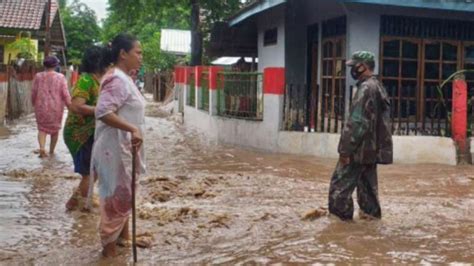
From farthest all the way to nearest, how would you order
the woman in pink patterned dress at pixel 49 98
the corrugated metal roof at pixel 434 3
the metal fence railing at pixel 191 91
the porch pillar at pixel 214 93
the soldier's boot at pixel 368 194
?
the metal fence railing at pixel 191 91 < the porch pillar at pixel 214 93 < the corrugated metal roof at pixel 434 3 < the woman in pink patterned dress at pixel 49 98 < the soldier's boot at pixel 368 194

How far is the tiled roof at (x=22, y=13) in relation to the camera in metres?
25.6

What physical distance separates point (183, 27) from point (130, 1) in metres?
29.7

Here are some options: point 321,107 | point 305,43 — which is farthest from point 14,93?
point 321,107

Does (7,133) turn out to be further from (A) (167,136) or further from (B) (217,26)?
(B) (217,26)

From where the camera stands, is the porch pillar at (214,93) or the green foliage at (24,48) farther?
the green foliage at (24,48)

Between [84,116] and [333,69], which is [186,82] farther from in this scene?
[84,116]

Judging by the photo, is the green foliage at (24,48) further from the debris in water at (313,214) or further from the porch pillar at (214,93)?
the debris in water at (313,214)

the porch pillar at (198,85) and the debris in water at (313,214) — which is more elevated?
the porch pillar at (198,85)

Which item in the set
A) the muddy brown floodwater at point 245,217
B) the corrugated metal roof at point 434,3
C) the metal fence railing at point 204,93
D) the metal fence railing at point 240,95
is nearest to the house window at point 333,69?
the muddy brown floodwater at point 245,217

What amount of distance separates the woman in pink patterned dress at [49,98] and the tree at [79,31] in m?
39.4

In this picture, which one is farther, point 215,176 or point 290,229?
point 215,176

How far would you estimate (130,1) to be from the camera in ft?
76.4

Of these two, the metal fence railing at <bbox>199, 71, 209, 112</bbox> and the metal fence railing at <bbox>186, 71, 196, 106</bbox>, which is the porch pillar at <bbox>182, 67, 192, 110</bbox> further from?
the metal fence railing at <bbox>199, 71, 209, 112</bbox>

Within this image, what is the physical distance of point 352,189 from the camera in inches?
247
